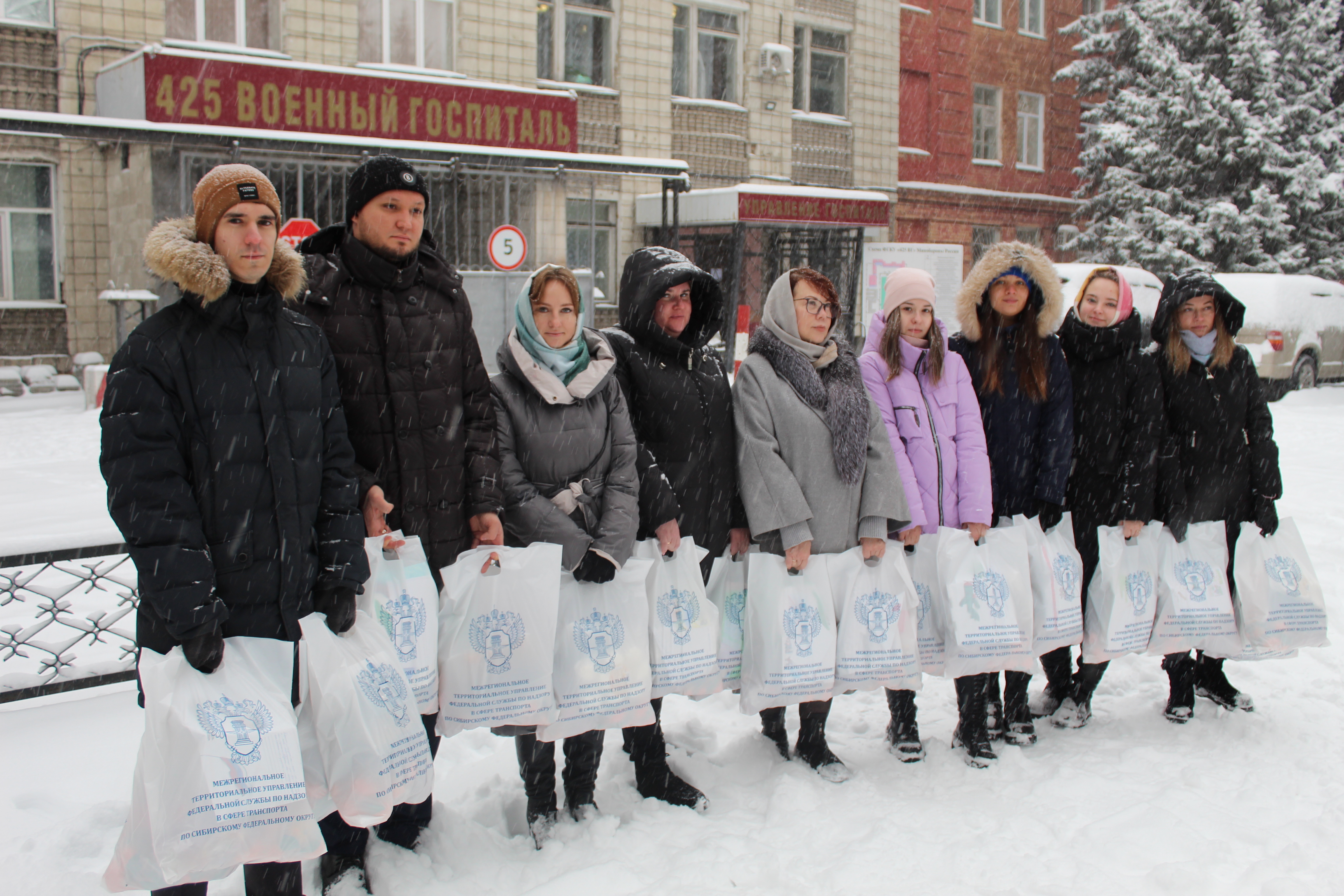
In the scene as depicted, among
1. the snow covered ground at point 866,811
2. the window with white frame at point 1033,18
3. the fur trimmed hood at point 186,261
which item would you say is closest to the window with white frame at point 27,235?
the snow covered ground at point 866,811

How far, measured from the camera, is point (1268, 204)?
18.9 meters

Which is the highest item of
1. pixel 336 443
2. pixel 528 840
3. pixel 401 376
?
pixel 401 376

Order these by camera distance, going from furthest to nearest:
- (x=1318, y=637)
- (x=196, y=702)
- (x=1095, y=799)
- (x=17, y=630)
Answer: (x=1318, y=637) → (x=17, y=630) → (x=1095, y=799) → (x=196, y=702)

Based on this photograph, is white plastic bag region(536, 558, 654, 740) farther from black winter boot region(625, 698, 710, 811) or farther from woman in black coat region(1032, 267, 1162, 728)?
woman in black coat region(1032, 267, 1162, 728)

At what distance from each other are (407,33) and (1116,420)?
13.9 metres

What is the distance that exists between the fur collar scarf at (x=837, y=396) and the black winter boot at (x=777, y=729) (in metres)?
0.98

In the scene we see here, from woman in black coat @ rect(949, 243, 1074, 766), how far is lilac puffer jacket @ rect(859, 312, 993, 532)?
13 centimetres

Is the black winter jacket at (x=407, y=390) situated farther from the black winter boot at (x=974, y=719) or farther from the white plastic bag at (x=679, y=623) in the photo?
the black winter boot at (x=974, y=719)

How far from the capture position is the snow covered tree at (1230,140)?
18875 mm

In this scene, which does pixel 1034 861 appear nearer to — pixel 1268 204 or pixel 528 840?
pixel 528 840

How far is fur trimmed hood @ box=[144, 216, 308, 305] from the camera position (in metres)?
2.34

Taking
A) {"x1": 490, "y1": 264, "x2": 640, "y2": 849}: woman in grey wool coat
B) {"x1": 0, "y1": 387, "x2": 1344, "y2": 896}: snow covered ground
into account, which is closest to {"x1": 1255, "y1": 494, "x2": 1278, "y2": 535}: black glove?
{"x1": 0, "y1": 387, "x2": 1344, "y2": 896}: snow covered ground

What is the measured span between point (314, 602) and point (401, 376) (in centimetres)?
71

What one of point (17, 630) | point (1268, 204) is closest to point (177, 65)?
point (17, 630)
